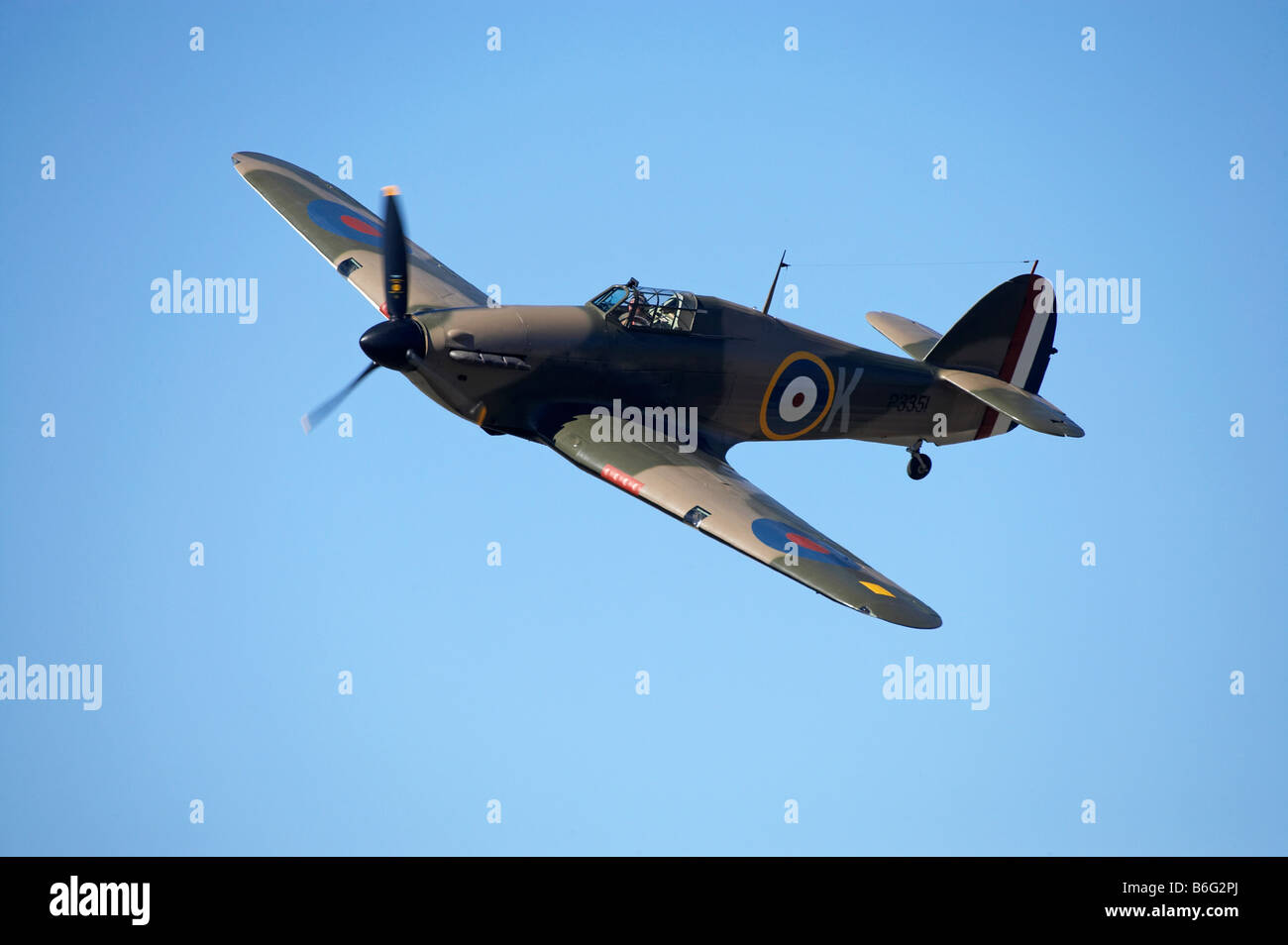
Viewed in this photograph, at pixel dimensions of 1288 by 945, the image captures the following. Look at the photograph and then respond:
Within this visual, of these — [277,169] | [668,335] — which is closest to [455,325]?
[668,335]

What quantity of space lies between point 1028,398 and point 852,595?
7.43 meters

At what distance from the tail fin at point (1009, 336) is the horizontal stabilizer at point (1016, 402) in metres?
0.25

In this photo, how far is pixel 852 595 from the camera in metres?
20.0

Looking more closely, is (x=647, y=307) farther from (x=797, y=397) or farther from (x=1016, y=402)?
(x=1016, y=402)

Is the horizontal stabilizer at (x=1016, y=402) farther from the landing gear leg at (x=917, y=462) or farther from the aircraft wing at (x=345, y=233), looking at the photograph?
the aircraft wing at (x=345, y=233)

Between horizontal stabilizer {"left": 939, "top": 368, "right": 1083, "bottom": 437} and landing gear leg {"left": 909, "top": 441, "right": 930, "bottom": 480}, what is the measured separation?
120cm

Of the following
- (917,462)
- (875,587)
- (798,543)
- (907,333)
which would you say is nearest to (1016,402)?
(917,462)

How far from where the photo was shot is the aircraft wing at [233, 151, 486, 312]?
2602 centimetres

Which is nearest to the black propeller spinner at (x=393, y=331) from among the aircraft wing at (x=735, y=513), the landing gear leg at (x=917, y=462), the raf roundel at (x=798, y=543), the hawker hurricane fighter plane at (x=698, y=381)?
the hawker hurricane fighter plane at (x=698, y=381)

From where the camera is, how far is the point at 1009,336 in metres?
27.2

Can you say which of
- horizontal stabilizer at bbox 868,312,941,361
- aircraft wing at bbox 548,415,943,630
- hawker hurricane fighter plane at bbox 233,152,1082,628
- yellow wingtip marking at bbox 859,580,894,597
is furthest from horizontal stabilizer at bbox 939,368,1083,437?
yellow wingtip marking at bbox 859,580,894,597

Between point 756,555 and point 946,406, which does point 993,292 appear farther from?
point 756,555

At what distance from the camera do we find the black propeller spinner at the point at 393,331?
2259 centimetres

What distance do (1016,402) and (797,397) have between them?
352 cm
